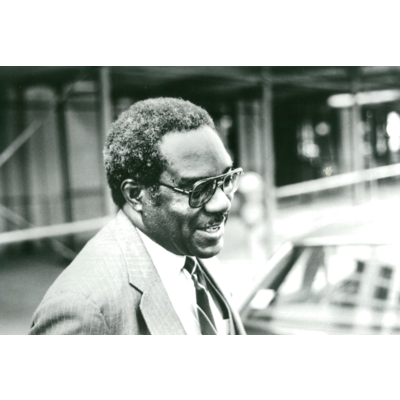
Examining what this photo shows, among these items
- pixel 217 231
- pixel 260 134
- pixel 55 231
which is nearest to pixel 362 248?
pixel 217 231

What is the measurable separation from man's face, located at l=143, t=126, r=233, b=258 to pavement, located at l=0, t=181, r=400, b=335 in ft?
1.53

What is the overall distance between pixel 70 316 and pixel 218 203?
2.67 feet

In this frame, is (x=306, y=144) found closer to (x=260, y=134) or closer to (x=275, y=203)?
(x=260, y=134)

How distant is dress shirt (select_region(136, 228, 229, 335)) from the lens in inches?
A: 79.4

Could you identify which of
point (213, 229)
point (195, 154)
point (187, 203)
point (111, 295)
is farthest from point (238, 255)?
point (111, 295)

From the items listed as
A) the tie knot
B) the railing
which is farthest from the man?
the railing

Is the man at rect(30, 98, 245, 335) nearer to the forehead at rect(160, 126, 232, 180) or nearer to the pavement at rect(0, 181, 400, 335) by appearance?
the forehead at rect(160, 126, 232, 180)

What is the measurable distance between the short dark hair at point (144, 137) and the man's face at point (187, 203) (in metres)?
0.03

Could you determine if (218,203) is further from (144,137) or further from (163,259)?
(144,137)

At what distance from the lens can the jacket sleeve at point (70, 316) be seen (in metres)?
1.63

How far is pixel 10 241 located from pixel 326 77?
2.63 metres

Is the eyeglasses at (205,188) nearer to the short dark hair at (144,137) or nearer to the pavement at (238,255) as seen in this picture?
the short dark hair at (144,137)

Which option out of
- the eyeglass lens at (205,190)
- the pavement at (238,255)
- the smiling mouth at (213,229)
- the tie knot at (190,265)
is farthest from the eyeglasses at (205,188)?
the pavement at (238,255)
